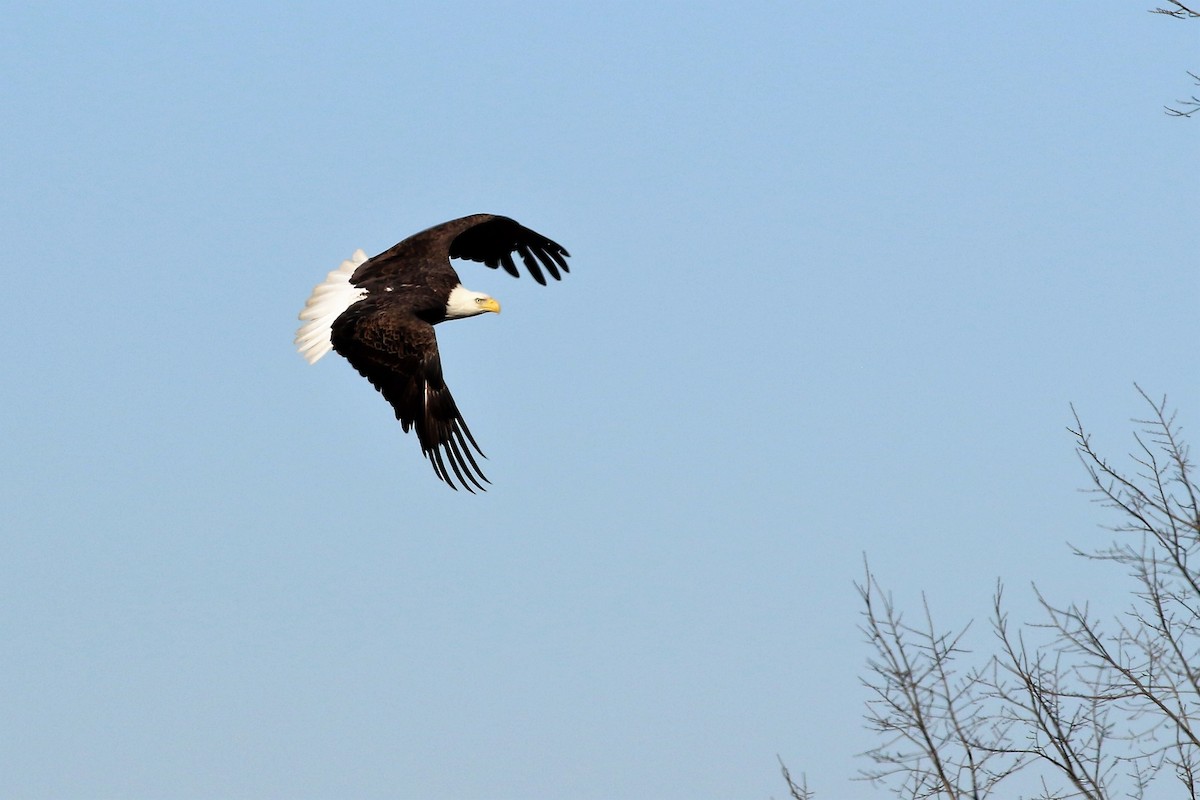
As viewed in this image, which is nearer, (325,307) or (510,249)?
(325,307)

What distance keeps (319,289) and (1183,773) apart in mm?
9964

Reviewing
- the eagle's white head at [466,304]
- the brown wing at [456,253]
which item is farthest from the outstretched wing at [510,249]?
the eagle's white head at [466,304]

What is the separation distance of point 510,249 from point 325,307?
8.98 feet

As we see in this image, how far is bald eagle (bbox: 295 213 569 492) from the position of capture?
12.1 metres

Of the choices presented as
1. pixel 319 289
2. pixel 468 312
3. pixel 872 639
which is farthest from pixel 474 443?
pixel 872 639

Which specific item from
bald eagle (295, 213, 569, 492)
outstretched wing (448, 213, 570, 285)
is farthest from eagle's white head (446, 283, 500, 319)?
outstretched wing (448, 213, 570, 285)

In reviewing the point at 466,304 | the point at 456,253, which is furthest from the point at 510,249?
the point at 466,304

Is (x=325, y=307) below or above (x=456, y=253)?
below

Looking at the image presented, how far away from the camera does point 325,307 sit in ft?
46.8

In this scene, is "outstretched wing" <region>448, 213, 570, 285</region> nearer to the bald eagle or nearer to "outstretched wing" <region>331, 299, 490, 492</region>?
the bald eagle

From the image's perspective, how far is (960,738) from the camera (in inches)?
248

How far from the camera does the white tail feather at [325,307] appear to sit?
13.7 metres

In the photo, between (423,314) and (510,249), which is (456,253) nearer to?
(510,249)

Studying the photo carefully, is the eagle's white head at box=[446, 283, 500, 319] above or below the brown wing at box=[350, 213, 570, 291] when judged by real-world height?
below
